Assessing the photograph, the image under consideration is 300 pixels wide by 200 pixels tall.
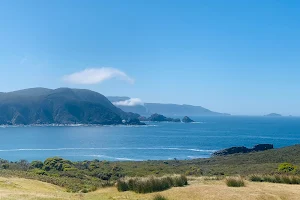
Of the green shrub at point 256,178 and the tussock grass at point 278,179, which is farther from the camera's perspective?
the green shrub at point 256,178

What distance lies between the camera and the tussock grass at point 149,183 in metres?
15.4

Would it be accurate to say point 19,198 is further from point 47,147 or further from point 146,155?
point 47,147

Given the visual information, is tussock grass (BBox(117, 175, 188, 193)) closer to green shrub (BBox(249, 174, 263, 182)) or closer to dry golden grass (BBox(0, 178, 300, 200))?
dry golden grass (BBox(0, 178, 300, 200))

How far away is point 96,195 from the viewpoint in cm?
1541

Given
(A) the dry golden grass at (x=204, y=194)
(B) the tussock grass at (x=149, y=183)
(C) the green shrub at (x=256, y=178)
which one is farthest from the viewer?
(C) the green shrub at (x=256, y=178)

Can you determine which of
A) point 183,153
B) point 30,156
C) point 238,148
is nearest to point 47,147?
point 30,156

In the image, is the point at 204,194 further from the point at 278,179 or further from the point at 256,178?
the point at 278,179

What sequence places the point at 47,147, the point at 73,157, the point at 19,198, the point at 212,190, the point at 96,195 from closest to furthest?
the point at 19,198
the point at 212,190
the point at 96,195
the point at 73,157
the point at 47,147

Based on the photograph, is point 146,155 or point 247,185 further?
point 146,155

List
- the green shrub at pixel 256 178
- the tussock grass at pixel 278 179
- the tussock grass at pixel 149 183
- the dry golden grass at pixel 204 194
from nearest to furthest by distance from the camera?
the dry golden grass at pixel 204 194 → the tussock grass at pixel 149 183 → the tussock grass at pixel 278 179 → the green shrub at pixel 256 178

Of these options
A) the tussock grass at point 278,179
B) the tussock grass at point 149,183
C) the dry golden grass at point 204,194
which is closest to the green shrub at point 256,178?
the tussock grass at point 278,179

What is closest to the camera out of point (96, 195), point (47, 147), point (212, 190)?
point (212, 190)

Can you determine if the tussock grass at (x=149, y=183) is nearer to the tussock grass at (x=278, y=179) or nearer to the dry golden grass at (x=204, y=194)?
the dry golden grass at (x=204, y=194)

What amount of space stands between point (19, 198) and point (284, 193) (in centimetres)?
1122
